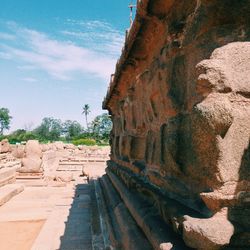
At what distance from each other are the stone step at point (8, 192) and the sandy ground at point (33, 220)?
0.34ft

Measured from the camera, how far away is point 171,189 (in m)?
2.01

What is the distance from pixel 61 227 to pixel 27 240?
52cm

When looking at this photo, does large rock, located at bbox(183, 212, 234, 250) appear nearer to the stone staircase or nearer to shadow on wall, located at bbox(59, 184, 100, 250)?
the stone staircase

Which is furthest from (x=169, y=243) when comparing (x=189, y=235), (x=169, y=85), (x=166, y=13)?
(x=166, y=13)

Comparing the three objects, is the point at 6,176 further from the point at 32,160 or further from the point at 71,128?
the point at 71,128

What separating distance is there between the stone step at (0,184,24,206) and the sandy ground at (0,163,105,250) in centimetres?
10

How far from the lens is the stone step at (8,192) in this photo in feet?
21.4

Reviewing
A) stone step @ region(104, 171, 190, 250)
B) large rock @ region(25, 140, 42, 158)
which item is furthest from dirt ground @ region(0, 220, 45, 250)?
large rock @ region(25, 140, 42, 158)

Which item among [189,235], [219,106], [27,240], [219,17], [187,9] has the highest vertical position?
[187,9]

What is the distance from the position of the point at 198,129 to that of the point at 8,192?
6743 millimetres

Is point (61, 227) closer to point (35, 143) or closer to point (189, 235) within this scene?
point (189, 235)

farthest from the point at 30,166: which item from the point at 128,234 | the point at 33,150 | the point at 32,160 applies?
the point at 128,234

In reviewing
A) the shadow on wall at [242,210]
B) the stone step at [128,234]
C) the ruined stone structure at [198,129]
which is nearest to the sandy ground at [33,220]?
the stone step at [128,234]

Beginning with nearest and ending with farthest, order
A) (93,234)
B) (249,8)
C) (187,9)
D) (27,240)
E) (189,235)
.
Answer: (189,235) → (249,8) → (187,9) → (93,234) → (27,240)
